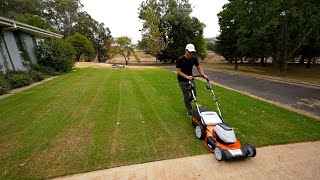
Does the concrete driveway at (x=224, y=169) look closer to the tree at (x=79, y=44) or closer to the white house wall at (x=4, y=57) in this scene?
the white house wall at (x=4, y=57)

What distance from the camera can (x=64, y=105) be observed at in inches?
253

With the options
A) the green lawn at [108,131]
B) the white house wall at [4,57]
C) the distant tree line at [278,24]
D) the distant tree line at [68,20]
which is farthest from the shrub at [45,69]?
the distant tree line at [278,24]

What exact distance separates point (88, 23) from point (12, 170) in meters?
46.5

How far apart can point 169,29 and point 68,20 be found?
74.6 feet

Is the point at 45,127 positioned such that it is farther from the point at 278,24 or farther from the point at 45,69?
the point at 278,24

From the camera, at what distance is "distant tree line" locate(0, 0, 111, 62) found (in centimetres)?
3195

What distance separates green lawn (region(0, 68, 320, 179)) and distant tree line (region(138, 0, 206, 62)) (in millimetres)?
32710

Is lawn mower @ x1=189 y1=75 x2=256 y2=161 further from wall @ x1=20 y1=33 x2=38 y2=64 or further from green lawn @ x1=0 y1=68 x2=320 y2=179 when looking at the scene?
wall @ x1=20 y1=33 x2=38 y2=64

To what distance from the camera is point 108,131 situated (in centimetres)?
441

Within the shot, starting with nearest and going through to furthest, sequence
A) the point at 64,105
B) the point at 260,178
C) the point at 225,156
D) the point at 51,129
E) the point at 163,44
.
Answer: the point at 260,178
the point at 225,156
the point at 51,129
the point at 64,105
the point at 163,44

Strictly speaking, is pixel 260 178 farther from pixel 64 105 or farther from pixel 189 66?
pixel 64 105

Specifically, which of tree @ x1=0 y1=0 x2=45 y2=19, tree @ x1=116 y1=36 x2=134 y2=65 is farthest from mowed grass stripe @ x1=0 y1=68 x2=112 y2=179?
tree @ x1=116 y1=36 x2=134 y2=65

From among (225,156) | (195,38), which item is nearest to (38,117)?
(225,156)

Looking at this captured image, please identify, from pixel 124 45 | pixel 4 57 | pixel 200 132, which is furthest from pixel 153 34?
pixel 200 132
